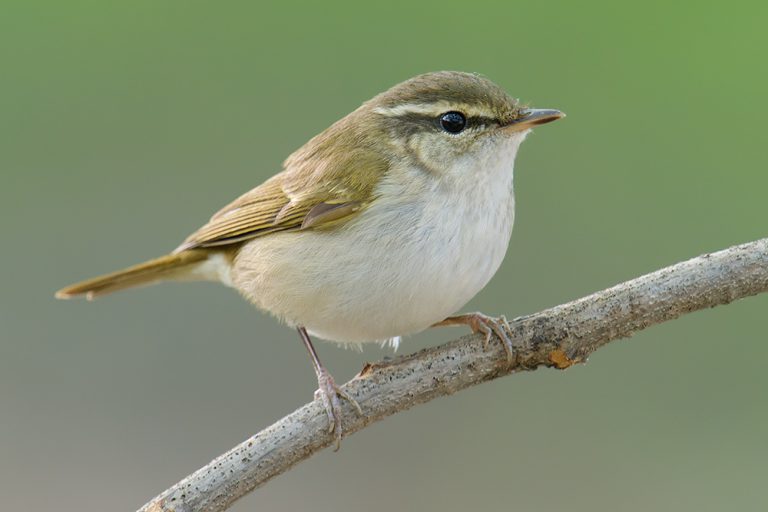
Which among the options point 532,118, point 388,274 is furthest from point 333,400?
point 532,118

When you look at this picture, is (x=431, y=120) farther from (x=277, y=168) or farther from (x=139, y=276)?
(x=277, y=168)

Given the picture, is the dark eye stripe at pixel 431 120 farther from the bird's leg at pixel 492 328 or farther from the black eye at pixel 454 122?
the bird's leg at pixel 492 328

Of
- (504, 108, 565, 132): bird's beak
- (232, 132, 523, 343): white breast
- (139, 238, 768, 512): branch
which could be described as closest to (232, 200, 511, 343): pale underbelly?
(232, 132, 523, 343): white breast

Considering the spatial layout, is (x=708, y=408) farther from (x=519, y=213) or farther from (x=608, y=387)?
(x=519, y=213)

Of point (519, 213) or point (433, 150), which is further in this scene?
point (519, 213)

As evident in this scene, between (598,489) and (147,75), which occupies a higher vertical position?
(147,75)

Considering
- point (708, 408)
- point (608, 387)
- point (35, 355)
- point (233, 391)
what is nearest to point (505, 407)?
point (608, 387)
